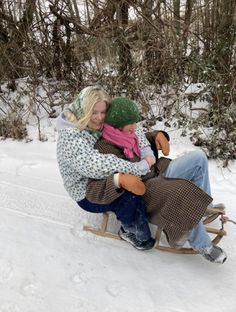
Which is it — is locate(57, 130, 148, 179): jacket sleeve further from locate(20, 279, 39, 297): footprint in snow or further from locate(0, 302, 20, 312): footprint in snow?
locate(0, 302, 20, 312): footprint in snow

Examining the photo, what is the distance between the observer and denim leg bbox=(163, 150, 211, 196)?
2848 mm

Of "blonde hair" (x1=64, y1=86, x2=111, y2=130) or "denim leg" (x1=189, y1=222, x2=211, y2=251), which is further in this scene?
"blonde hair" (x1=64, y1=86, x2=111, y2=130)

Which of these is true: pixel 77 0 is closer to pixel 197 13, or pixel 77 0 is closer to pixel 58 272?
pixel 197 13

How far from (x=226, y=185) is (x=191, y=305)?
61.1 inches

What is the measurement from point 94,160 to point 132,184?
0.31 metres

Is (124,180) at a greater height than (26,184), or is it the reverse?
(124,180)

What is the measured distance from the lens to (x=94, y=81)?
5082 mm

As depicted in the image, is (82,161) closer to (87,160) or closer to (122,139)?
(87,160)

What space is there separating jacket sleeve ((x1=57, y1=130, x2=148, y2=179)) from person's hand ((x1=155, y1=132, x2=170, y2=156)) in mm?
398

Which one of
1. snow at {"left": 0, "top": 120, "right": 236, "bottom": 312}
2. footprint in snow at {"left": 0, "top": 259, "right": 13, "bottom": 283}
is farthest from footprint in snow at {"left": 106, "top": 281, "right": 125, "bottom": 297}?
footprint in snow at {"left": 0, "top": 259, "right": 13, "bottom": 283}

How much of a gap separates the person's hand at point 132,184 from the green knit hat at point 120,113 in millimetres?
396

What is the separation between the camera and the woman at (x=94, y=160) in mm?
2742

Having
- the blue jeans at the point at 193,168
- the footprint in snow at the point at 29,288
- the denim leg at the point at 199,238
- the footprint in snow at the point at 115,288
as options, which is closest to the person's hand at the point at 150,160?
the blue jeans at the point at 193,168

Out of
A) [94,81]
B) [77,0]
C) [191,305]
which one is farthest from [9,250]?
[77,0]
